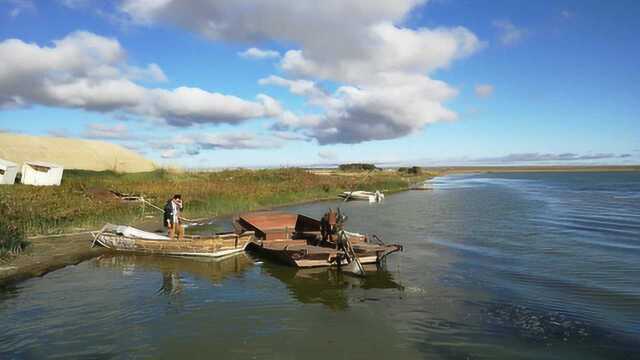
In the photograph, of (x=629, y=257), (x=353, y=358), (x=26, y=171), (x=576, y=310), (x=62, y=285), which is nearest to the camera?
(x=353, y=358)

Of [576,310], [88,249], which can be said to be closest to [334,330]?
[576,310]

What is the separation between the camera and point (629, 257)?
1864 centimetres

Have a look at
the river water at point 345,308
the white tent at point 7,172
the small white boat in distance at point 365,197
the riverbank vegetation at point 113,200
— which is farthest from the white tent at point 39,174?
the river water at point 345,308

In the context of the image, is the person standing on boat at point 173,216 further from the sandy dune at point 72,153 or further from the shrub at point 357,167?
the shrub at point 357,167

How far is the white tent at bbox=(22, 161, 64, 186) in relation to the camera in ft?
139

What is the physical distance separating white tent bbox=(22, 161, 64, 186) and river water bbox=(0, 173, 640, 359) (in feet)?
93.6

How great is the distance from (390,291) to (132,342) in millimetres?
7263

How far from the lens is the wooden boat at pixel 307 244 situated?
1664 centimetres

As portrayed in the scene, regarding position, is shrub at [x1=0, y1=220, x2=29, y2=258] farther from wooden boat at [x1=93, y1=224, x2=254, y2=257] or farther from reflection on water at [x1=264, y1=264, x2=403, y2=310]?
reflection on water at [x1=264, y1=264, x2=403, y2=310]

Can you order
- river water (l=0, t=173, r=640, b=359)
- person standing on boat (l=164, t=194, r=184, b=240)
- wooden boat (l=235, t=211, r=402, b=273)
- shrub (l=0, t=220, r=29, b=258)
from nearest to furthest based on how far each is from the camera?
river water (l=0, t=173, r=640, b=359) → wooden boat (l=235, t=211, r=402, b=273) → shrub (l=0, t=220, r=29, b=258) → person standing on boat (l=164, t=194, r=184, b=240)

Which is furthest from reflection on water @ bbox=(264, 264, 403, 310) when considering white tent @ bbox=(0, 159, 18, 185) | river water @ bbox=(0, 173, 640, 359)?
white tent @ bbox=(0, 159, 18, 185)

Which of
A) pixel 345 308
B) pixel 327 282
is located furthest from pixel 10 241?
pixel 345 308

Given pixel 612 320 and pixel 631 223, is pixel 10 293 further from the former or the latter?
pixel 631 223

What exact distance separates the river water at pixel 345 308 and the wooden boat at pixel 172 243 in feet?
1.34
